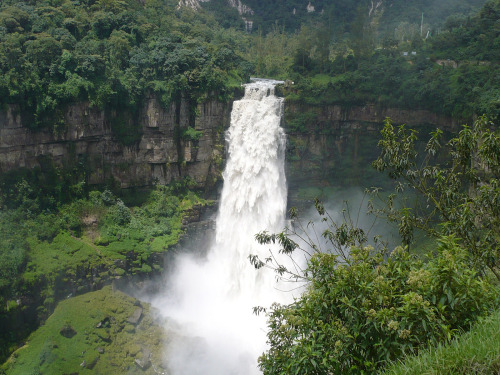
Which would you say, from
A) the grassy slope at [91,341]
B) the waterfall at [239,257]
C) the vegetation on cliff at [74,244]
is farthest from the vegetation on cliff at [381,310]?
the vegetation on cliff at [74,244]

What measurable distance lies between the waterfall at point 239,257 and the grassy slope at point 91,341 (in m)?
1.14

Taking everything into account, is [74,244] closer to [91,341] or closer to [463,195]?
[91,341]

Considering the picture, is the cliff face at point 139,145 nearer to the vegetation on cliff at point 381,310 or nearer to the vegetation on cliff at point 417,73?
the vegetation on cliff at point 417,73

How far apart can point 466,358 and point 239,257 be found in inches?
720

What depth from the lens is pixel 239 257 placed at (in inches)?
892

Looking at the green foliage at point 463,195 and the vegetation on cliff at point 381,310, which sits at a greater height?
the green foliage at point 463,195

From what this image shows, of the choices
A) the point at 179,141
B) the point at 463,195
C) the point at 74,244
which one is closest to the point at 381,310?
the point at 463,195

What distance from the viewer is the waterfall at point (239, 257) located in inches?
705

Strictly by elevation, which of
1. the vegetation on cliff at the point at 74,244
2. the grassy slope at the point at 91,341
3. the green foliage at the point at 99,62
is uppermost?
the green foliage at the point at 99,62

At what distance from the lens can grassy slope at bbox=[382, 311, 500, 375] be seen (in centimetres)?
461

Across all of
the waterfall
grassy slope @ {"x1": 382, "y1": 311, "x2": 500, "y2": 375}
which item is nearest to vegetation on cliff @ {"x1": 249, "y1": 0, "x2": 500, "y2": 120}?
the waterfall

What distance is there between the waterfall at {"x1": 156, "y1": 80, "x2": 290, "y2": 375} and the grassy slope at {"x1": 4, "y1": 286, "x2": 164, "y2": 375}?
1.14m

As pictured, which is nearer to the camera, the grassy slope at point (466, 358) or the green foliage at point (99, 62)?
the grassy slope at point (466, 358)

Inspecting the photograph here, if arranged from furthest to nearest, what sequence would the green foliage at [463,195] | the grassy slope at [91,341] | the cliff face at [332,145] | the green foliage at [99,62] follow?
the cliff face at [332,145] < the green foliage at [99,62] < the grassy slope at [91,341] < the green foliage at [463,195]
